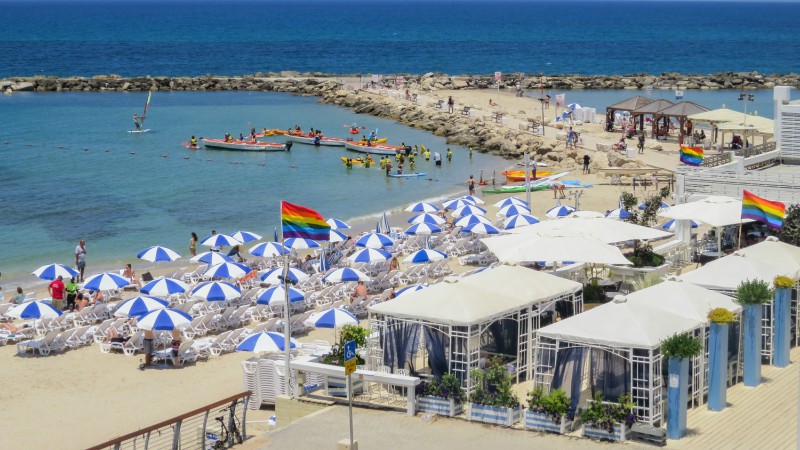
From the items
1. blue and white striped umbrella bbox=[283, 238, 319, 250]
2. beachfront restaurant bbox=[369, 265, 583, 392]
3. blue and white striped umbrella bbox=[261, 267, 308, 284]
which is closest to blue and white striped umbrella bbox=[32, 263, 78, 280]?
blue and white striped umbrella bbox=[261, 267, 308, 284]

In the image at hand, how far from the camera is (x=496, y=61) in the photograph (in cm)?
12369

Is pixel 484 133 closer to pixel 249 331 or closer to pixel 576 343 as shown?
pixel 249 331

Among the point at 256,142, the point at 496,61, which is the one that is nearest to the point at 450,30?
the point at 496,61

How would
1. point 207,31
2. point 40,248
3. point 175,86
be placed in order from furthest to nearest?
point 207,31 < point 175,86 < point 40,248

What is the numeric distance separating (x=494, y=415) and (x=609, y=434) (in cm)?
163

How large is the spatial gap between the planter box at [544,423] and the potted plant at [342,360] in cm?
279

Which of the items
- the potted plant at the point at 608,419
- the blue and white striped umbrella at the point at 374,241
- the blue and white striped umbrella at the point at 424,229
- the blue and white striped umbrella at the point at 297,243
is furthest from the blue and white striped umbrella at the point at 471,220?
the potted plant at the point at 608,419

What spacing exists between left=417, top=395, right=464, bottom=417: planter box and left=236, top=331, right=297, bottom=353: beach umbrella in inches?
217

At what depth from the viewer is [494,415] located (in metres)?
15.7

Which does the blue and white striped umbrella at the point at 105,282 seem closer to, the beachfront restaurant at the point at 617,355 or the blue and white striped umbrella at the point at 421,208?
the blue and white striped umbrella at the point at 421,208

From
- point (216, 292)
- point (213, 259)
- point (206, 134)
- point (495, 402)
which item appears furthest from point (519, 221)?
point (206, 134)

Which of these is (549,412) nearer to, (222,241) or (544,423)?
(544,423)

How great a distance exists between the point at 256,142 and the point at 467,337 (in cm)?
4448

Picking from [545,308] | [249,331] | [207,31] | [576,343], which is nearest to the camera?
[576,343]
